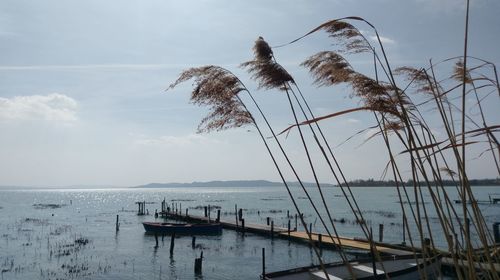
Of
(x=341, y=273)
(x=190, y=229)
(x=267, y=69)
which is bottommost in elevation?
(x=190, y=229)

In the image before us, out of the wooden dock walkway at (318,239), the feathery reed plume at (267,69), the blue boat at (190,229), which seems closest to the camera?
the feathery reed plume at (267,69)

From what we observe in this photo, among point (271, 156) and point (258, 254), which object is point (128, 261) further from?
point (271, 156)

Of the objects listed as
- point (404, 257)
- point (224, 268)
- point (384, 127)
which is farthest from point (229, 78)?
point (224, 268)

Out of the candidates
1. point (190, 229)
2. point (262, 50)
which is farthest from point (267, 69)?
point (190, 229)

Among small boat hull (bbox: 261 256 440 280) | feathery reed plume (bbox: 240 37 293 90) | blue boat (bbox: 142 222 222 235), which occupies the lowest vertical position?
blue boat (bbox: 142 222 222 235)

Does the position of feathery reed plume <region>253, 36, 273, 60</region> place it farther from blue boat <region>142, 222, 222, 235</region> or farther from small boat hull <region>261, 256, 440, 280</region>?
blue boat <region>142, 222, 222, 235</region>

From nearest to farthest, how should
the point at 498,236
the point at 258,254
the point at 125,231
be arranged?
the point at 498,236 < the point at 258,254 < the point at 125,231

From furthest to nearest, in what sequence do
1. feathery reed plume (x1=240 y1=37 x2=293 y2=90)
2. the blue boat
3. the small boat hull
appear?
the blue boat → the small boat hull → feathery reed plume (x1=240 y1=37 x2=293 y2=90)

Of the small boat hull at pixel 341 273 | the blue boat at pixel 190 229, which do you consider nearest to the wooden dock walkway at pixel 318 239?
the blue boat at pixel 190 229

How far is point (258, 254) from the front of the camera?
33.2 meters

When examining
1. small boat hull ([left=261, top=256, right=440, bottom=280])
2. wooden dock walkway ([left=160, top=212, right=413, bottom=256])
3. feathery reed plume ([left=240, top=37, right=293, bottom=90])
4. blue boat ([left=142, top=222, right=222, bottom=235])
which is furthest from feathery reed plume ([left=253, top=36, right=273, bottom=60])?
blue boat ([left=142, top=222, right=222, bottom=235])

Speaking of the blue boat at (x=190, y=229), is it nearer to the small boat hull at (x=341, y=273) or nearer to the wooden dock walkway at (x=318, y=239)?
the wooden dock walkway at (x=318, y=239)

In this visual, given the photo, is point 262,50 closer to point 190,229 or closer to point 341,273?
point 341,273

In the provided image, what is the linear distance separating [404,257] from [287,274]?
594 centimetres
